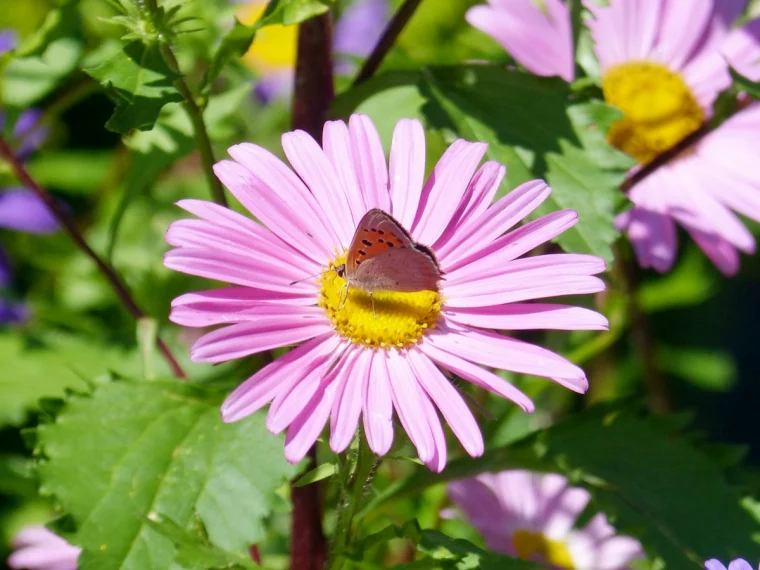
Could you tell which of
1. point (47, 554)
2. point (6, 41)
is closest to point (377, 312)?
point (47, 554)

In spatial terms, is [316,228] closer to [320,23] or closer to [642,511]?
[320,23]

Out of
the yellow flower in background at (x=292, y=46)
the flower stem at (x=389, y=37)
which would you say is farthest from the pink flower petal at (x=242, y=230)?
the yellow flower in background at (x=292, y=46)

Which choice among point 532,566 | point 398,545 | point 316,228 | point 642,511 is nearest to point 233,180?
point 316,228

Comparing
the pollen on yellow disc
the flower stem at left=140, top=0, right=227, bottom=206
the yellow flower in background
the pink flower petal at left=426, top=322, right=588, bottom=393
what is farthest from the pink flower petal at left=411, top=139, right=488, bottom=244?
the pollen on yellow disc

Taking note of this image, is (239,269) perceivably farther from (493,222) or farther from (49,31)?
(49,31)

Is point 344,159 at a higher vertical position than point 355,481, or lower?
higher

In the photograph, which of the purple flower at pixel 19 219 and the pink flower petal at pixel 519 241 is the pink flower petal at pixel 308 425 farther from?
the purple flower at pixel 19 219
